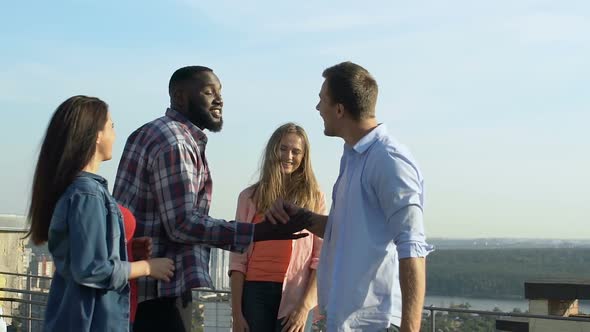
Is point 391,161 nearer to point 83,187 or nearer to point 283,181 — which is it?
point 83,187

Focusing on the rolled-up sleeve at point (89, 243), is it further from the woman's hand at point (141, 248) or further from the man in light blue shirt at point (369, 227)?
the man in light blue shirt at point (369, 227)

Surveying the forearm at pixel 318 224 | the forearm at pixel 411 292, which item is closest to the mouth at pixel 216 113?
the forearm at pixel 318 224

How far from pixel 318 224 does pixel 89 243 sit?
3.60 feet

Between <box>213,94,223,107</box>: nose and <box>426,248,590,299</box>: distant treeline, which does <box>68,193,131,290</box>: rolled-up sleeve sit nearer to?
<box>213,94,223,107</box>: nose

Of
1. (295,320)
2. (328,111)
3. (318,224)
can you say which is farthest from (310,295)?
(328,111)

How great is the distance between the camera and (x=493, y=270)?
94.8m

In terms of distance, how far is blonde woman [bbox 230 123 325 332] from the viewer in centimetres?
474

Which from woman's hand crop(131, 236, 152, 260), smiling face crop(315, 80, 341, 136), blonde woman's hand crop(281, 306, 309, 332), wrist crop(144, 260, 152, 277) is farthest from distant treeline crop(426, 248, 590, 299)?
wrist crop(144, 260, 152, 277)

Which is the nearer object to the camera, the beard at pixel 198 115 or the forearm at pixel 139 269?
the forearm at pixel 139 269

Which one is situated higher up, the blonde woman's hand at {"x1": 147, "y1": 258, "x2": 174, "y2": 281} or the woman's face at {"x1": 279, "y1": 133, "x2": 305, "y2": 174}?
the woman's face at {"x1": 279, "y1": 133, "x2": 305, "y2": 174}

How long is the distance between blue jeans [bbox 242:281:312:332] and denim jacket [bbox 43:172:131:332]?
61.8 inches

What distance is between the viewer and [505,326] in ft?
49.8

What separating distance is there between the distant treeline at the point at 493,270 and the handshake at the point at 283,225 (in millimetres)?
62108

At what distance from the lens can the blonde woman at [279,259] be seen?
15.6 feet
